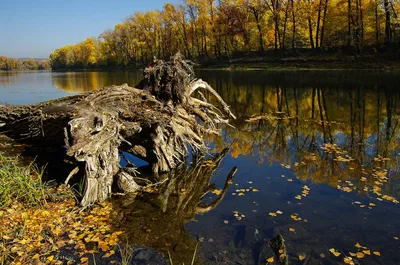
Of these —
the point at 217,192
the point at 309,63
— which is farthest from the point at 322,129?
the point at 309,63

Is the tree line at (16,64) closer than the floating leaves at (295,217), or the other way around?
Answer: the floating leaves at (295,217)

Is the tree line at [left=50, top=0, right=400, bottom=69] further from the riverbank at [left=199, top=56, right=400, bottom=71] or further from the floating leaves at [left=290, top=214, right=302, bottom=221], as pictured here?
the floating leaves at [left=290, top=214, right=302, bottom=221]

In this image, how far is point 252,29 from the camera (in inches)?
2146

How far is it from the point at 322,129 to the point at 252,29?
150 feet

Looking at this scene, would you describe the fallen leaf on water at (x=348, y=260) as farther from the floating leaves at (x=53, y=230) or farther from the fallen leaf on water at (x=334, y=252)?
the floating leaves at (x=53, y=230)

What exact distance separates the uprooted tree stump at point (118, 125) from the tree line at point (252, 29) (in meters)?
13.7

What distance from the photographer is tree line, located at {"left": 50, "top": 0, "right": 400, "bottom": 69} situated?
1591 inches

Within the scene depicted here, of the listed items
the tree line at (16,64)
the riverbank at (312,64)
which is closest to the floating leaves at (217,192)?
the riverbank at (312,64)

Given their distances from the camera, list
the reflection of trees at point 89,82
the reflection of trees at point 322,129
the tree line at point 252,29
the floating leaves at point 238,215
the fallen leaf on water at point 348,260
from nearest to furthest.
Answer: the fallen leaf on water at point 348,260 < the floating leaves at point 238,215 < the reflection of trees at point 322,129 < the reflection of trees at point 89,82 < the tree line at point 252,29

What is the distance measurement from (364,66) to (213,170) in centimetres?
3292

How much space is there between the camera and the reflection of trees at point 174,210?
5.23 meters

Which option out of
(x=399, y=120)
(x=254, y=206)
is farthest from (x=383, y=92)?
(x=254, y=206)

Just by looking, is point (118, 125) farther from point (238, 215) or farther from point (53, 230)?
point (238, 215)

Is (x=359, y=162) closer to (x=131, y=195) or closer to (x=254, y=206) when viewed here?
(x=254, y=206)
